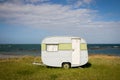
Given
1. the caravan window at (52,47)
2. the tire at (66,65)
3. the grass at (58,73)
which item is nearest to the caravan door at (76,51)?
the tire at (66,65)

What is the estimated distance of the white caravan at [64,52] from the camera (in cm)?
2177

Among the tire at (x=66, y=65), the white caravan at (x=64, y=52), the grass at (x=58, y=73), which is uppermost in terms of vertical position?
the white caravan at (x=64, y=52)

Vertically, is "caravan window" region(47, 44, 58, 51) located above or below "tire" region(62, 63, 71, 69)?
above

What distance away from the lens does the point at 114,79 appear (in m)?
16.0

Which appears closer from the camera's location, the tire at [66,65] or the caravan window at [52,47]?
the tire at [66,65]

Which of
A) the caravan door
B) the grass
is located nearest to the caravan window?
the caravan door

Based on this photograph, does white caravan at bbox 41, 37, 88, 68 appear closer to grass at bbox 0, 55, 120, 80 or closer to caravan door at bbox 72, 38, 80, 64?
caravan door at bbox 72, 38, 80, 64

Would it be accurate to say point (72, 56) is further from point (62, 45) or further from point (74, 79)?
point (74, 79)

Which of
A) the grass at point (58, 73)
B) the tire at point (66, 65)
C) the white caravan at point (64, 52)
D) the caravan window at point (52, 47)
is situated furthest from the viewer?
the caravan window at point (52, 47)

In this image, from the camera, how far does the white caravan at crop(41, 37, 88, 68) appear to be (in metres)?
21.8

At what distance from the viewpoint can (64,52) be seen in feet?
72.0

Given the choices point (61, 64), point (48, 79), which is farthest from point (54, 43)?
point (48, 79)

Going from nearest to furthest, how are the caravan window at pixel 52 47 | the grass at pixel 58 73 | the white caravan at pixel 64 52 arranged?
1. the grass at pixel 58 73
2. the white caravan at pixel 64 52
3. the caravan window at pixel 52 47

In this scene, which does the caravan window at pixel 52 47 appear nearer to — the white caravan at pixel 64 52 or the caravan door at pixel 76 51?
the white caravan at pixel 64 52
